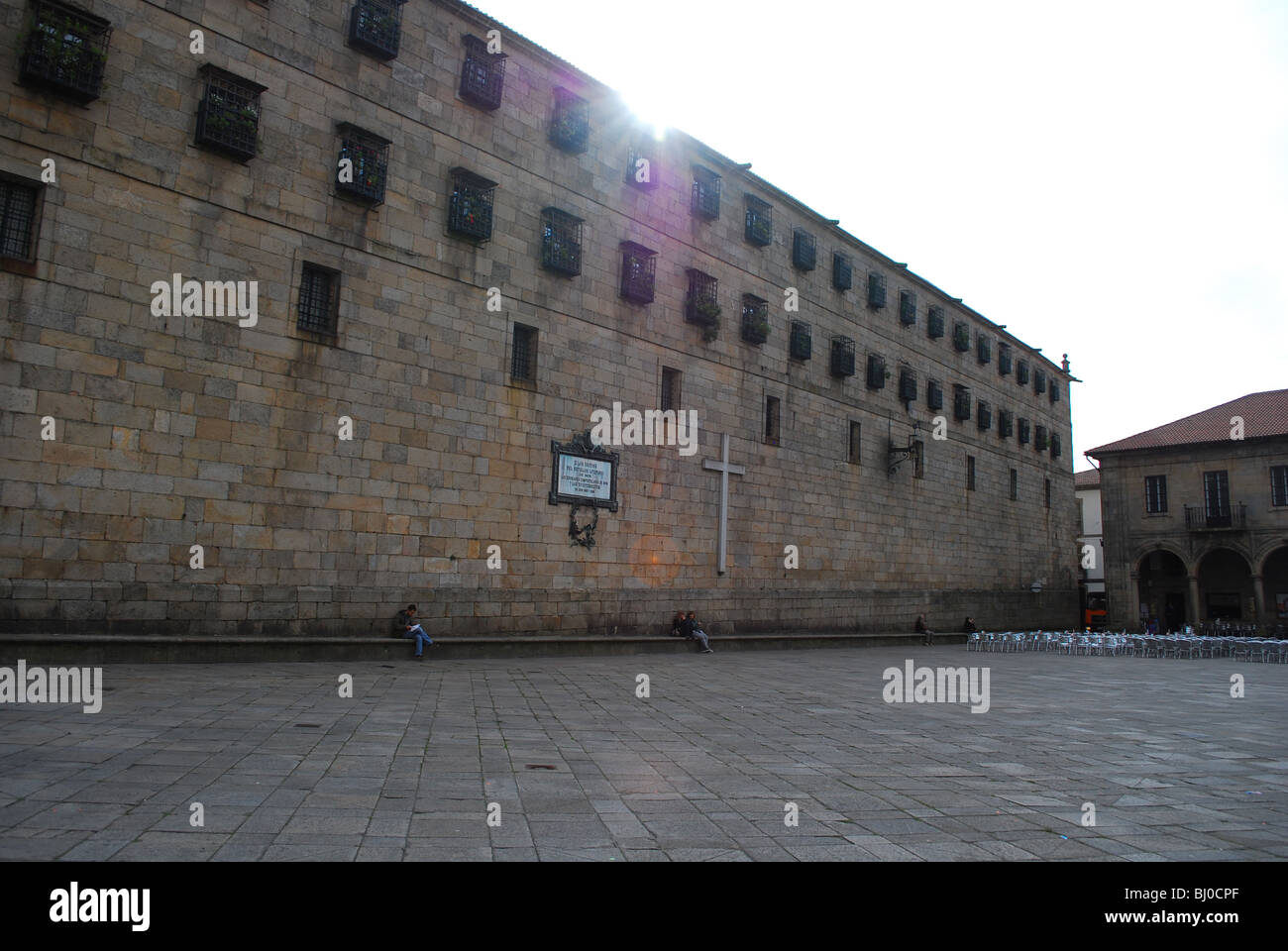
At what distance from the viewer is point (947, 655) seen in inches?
926

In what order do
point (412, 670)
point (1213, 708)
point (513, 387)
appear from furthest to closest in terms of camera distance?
point (513, 387) → point (412, 670) → point (1213, 708)

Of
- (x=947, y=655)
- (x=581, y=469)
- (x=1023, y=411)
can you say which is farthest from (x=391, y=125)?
(x=1023, y=411)

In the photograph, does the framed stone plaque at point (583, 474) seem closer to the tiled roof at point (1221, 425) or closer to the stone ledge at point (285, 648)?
the stone ledge at point (285, 648)

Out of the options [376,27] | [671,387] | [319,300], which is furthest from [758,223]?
[319,300]

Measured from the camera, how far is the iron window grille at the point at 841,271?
27781 millimetres

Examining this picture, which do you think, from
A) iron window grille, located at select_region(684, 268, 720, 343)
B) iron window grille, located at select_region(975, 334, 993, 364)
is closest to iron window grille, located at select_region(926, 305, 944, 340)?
iron window grille, located at select_region(975, 334, 993, 364)

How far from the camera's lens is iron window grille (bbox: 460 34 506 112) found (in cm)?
1736

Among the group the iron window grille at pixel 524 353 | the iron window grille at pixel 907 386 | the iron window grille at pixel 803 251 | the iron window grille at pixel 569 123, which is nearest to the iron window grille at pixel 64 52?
the iron window grille at pixel 524 353

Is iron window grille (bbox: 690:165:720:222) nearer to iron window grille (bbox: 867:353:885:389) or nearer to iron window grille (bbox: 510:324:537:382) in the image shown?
iron window grille (bbox: 510:324:537:382)

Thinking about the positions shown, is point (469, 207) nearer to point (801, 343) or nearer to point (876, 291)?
point (801, 343)

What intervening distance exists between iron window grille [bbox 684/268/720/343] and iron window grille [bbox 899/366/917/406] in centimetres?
1070

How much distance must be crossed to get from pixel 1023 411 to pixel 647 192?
26.2 metres

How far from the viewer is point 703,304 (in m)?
22.1
